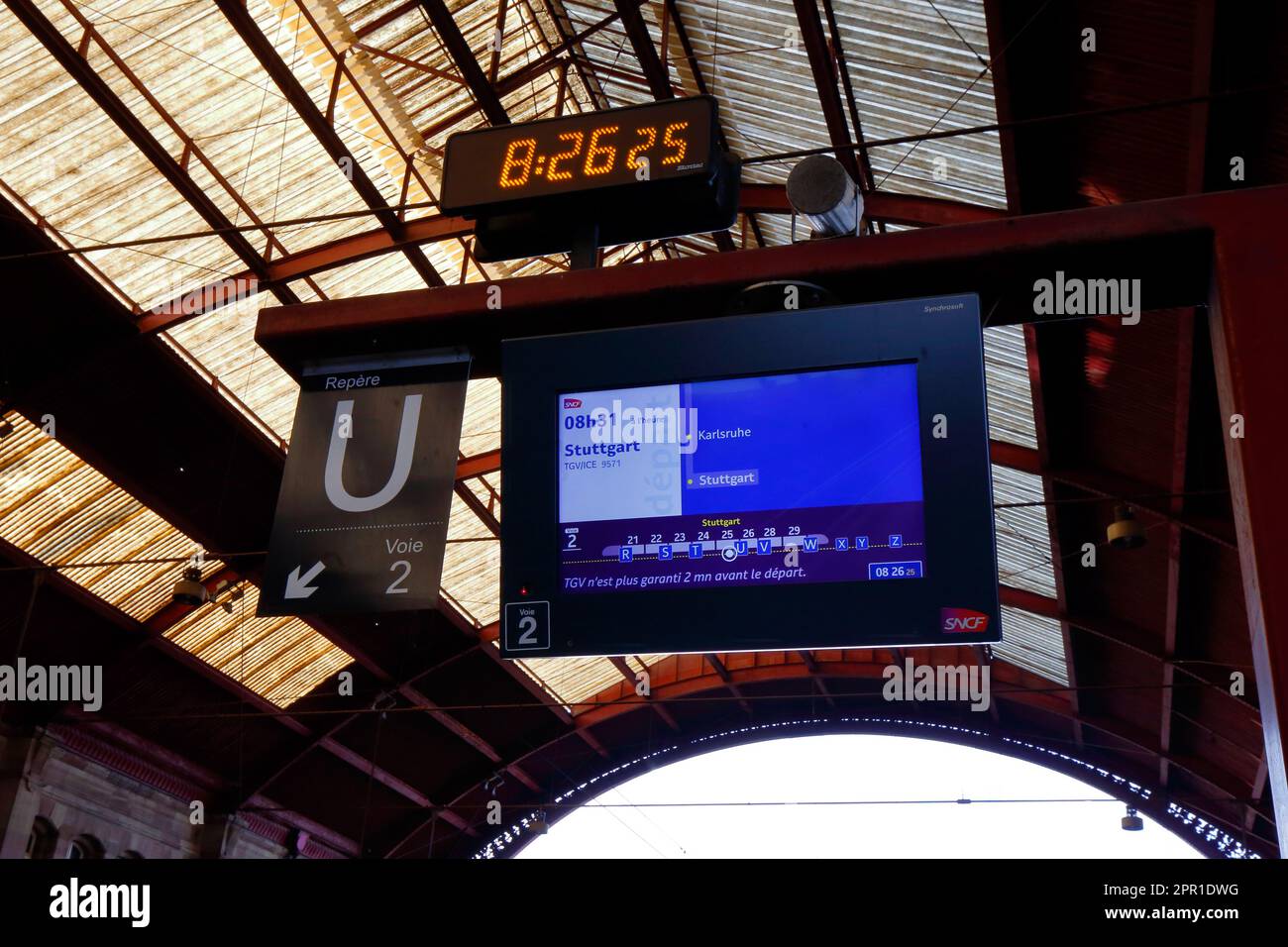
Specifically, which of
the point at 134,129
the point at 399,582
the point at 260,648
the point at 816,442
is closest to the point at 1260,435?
the point at 816,442

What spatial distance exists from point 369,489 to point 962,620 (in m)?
3.13

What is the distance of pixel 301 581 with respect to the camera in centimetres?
607

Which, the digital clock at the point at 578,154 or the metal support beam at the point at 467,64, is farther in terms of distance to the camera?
the metal support beam at the point at 467,64

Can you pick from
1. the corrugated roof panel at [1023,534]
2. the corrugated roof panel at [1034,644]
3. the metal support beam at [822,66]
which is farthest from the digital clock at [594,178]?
the corrugated roof panel at [1034,644]

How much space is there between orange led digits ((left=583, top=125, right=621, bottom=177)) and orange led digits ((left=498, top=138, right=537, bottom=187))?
326mm

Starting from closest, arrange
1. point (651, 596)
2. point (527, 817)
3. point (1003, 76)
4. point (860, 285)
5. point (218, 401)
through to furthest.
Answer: point (651, 596) → point (860, 285) → point (1003, 76) → point (218, 401) → point (527, 817)

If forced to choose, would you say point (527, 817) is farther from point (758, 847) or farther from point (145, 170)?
point (145, 170)

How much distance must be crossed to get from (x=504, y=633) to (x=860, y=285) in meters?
2.62

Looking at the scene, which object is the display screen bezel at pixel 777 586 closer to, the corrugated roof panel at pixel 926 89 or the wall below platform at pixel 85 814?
the corrugated roof panel at pixel 926 89

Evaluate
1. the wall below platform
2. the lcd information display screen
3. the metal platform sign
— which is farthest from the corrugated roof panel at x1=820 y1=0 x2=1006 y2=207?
the wall below platform

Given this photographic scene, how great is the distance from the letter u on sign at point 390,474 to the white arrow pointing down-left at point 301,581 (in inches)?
13.8

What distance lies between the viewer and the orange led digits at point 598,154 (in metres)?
6.14

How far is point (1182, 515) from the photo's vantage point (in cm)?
1523
